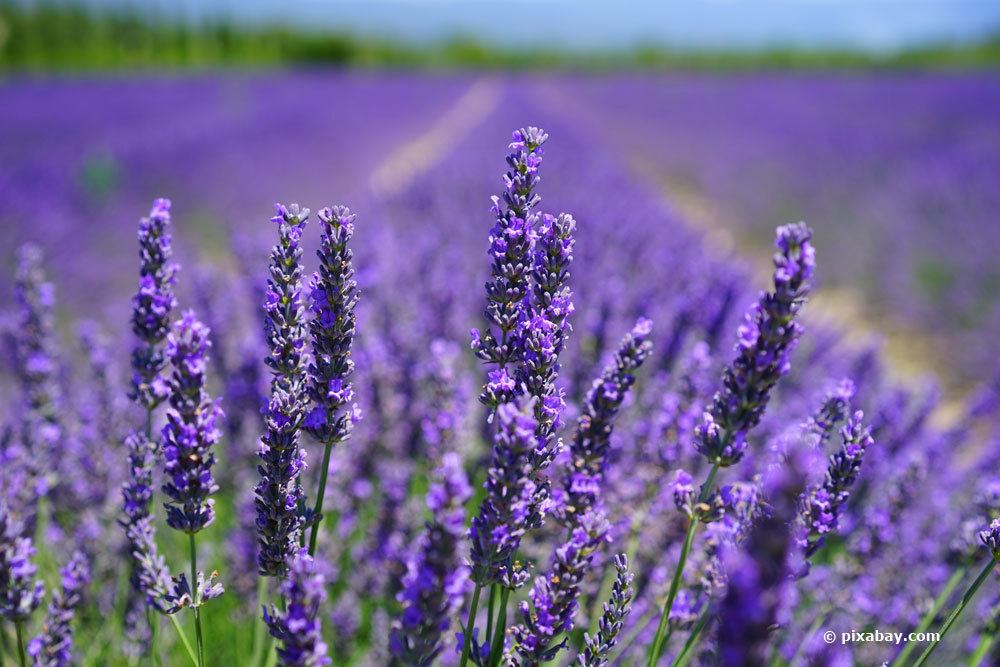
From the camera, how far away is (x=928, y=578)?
204 centimetres

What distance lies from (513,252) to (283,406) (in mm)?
427

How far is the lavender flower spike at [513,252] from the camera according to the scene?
3.51 ft

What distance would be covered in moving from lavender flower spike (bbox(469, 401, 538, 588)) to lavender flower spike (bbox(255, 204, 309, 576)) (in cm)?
31

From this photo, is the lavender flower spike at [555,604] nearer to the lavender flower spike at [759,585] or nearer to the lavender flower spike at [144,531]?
the lavender flower spike at [759,585]

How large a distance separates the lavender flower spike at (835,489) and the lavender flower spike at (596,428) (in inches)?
14.1

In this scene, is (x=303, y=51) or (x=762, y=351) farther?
(x=303, y=51)

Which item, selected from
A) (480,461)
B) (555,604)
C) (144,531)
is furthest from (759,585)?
(480,461)

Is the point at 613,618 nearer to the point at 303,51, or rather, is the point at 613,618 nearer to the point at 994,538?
the point at 994,538

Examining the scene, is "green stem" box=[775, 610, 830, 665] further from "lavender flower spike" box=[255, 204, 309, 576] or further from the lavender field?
"lavender flower spike" box=[255, 204, 309, 576]

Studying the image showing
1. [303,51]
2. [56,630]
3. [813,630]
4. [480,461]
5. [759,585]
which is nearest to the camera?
[759,585]

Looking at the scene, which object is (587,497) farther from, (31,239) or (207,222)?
(207,222)

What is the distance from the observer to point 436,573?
829 mm

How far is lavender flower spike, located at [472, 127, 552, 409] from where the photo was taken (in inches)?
42.1

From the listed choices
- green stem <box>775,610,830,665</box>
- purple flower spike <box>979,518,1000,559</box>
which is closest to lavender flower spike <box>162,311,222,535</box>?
purple flower spike <box>979,518,1000,559</box>
